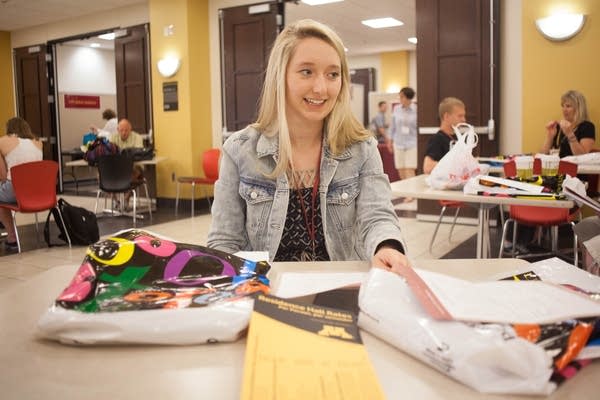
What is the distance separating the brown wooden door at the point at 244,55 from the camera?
25.7 feet

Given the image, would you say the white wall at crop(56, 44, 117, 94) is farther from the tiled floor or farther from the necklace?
the necklace

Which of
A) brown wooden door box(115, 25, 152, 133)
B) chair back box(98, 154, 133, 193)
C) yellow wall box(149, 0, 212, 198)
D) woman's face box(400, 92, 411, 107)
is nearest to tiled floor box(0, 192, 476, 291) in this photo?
chair back box(98, 154, 133, 193)

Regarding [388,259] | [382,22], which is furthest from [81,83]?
[388,259]

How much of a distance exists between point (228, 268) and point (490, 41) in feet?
18.9

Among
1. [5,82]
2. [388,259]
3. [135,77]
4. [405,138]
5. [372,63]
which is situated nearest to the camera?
[388,259]

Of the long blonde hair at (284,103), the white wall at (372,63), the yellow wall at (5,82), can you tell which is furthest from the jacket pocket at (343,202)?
the white wall at (372,63)

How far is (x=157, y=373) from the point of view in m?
0.76

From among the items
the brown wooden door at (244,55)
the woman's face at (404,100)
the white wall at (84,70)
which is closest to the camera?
the brown wooden door at (244,55)

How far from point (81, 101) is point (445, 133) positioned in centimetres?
1080

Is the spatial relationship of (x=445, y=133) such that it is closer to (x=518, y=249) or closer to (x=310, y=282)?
(x=518, y=249)

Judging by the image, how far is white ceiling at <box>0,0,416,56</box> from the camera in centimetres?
905

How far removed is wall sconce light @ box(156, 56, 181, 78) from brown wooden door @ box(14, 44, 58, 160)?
3.48 meters

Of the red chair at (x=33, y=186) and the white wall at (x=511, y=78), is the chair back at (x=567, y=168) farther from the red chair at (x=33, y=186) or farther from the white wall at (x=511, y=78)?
the red chair at (x=33, y=186)

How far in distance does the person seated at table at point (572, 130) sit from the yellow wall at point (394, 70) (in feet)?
34.0
